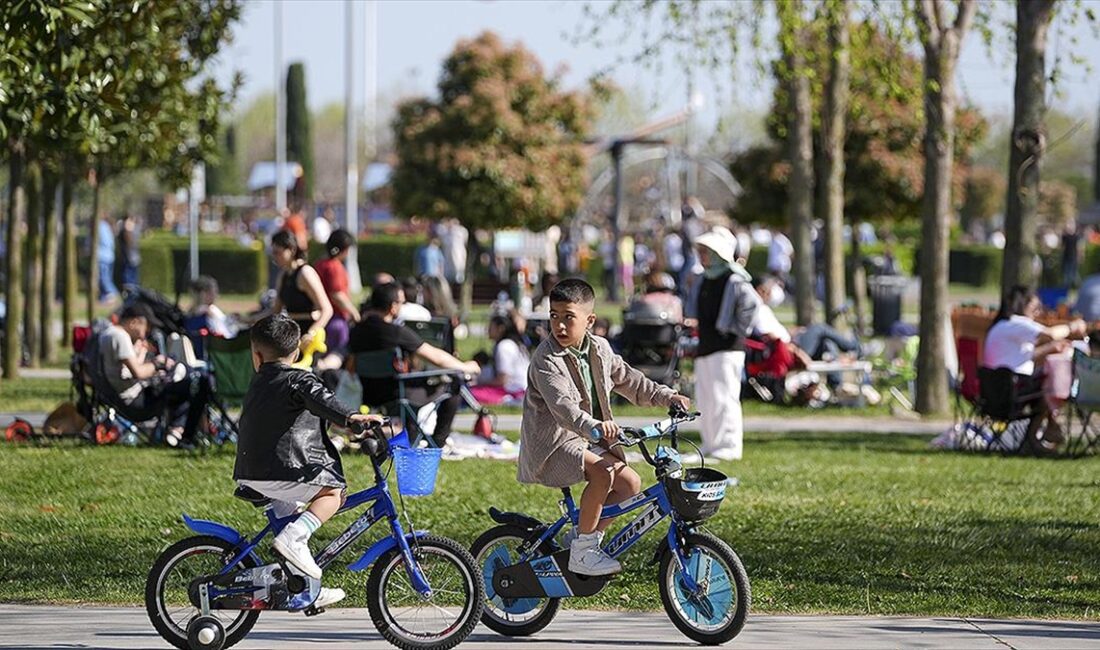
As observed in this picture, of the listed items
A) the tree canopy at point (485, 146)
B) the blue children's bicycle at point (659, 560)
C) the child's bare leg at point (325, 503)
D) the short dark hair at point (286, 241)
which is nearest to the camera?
the child's bare leg at point (325, 503)

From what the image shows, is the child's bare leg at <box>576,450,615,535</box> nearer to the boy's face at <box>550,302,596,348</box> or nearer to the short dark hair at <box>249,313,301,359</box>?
the boy's face at <box>550,302,596,348</box>

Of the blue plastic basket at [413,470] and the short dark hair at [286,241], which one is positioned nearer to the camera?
the blue plastic basket at [413,470]

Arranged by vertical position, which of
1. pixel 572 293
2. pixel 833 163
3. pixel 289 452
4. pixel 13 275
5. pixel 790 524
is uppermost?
pixel 833 163

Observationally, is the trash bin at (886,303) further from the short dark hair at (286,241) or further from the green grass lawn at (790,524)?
the short dark hair at (286,241)

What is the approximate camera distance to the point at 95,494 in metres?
11.4

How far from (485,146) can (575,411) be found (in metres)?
27.9

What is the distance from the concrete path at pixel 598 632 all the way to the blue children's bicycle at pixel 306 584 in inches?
6.7

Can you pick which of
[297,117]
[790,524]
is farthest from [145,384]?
[297,117]

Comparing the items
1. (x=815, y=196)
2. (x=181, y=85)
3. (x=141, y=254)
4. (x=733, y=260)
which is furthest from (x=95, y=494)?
(x=141, y=254)

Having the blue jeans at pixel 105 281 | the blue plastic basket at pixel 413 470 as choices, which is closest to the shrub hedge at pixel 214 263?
the blue jeans at pixel 105 281

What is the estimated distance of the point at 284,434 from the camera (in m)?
7.30

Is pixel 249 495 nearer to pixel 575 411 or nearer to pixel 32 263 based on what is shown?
pixel 575 411

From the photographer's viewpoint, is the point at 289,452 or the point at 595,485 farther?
the point at 595,485

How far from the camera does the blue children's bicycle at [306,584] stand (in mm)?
7309
